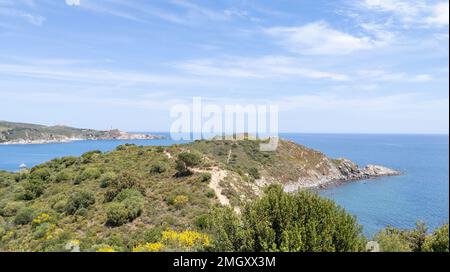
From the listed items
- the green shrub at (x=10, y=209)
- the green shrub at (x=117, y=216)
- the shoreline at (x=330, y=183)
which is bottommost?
the shoreline at (x=330, y=183)

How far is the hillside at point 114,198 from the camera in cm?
2725

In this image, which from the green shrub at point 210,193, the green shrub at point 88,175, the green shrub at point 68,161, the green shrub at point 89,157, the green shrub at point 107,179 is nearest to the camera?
the green shrub at point 210,193

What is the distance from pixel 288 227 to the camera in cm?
1158

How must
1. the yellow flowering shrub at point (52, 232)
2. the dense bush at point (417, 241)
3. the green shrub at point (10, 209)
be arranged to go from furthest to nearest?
the green shrub at point (10, 209) < the yellow flowering shrub at point (52, 232) < the dense bush at point (417, 241)

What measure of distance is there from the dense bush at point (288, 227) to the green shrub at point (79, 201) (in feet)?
81.7

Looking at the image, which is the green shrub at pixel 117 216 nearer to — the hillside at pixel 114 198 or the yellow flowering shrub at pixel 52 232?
the hillside at pixel 114 198

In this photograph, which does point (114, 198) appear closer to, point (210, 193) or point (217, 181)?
point (210, 193)

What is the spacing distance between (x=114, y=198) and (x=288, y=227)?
27250 millimetres

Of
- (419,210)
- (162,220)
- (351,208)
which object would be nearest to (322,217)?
(162,220)

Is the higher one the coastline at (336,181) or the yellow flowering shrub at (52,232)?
the yellow flowering shrub at (52,232)

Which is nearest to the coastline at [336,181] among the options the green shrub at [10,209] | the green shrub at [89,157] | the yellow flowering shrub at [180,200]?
the green shrub at [89,157]

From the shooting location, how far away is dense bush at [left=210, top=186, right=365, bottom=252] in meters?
11.0

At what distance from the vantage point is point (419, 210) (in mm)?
67125
